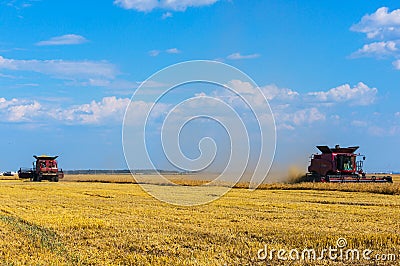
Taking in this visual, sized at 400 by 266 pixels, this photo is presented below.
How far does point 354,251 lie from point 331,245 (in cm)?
71

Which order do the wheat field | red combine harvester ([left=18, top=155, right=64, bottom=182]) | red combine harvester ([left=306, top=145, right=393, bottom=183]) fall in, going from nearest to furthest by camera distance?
the wheat field → red combine harvester ([left=306, top=145, right=393, bottom=183]) → red combine harvester ([left=18, top=155, right=64, bottom=182])

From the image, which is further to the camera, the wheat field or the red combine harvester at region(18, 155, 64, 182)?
the red combine harvester at region(18, 155, 64, 182)

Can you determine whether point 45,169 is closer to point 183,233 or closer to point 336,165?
point 336,165

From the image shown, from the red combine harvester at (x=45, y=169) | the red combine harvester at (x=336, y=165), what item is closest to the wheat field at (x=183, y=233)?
the red combine harvester at (x=336, y=165)

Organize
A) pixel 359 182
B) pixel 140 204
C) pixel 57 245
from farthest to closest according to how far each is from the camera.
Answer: pixel 359 182, pixel 140 204, pixel 57 245

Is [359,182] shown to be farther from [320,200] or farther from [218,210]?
[218,210]

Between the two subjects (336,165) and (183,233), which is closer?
(183,233)

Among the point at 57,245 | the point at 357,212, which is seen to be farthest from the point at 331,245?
the point at 357,212

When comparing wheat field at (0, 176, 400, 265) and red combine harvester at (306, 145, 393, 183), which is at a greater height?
red combine harvester at (306, 145, 393, 183)

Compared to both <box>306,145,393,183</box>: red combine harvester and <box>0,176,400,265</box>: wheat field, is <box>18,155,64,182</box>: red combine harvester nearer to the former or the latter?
<box>306,145,393,183</box>: red combine harvester

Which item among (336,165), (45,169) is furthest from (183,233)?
(45,169)

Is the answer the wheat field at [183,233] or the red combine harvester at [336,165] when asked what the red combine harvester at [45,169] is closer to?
the red combine harvester at [336,165]

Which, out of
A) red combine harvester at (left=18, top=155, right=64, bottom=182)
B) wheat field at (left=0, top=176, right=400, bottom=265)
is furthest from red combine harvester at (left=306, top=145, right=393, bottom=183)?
red combine harvester at (left=18, top=155, right=64, bottom=182)

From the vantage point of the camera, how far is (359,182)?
129ft
